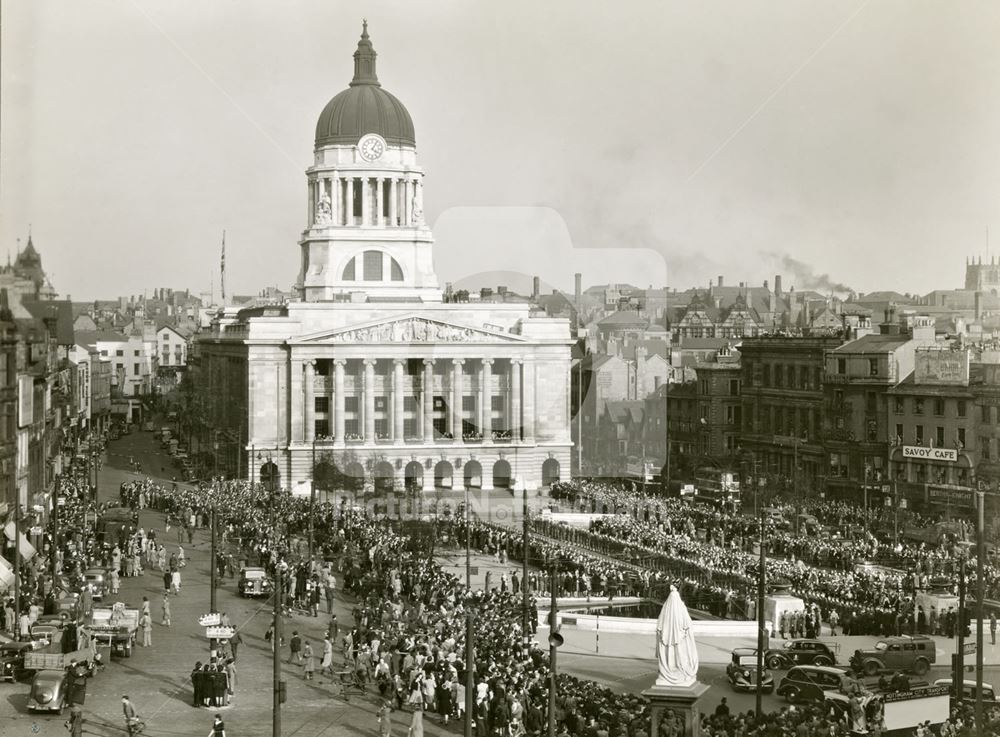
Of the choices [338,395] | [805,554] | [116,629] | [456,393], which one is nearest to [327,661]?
[116,629]

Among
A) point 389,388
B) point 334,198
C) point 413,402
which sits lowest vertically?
point 413,402

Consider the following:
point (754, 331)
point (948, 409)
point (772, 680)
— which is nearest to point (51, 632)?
point (772, 680)

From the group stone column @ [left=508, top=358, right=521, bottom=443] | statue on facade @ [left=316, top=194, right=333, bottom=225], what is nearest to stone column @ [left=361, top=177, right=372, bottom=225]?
statue on facade @ [left=316, top=194, right=333, bottom=225]

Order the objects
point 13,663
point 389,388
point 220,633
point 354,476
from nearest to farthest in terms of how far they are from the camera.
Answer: point 13,663 → point 220,633 → point 354,476 → point 389,388

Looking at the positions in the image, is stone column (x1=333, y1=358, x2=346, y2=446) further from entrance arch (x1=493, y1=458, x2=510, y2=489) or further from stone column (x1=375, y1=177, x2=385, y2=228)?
stone column (x1=375, y1=177, x2=385, y2=228)

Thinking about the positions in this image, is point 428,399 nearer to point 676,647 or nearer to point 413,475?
point 413,475
